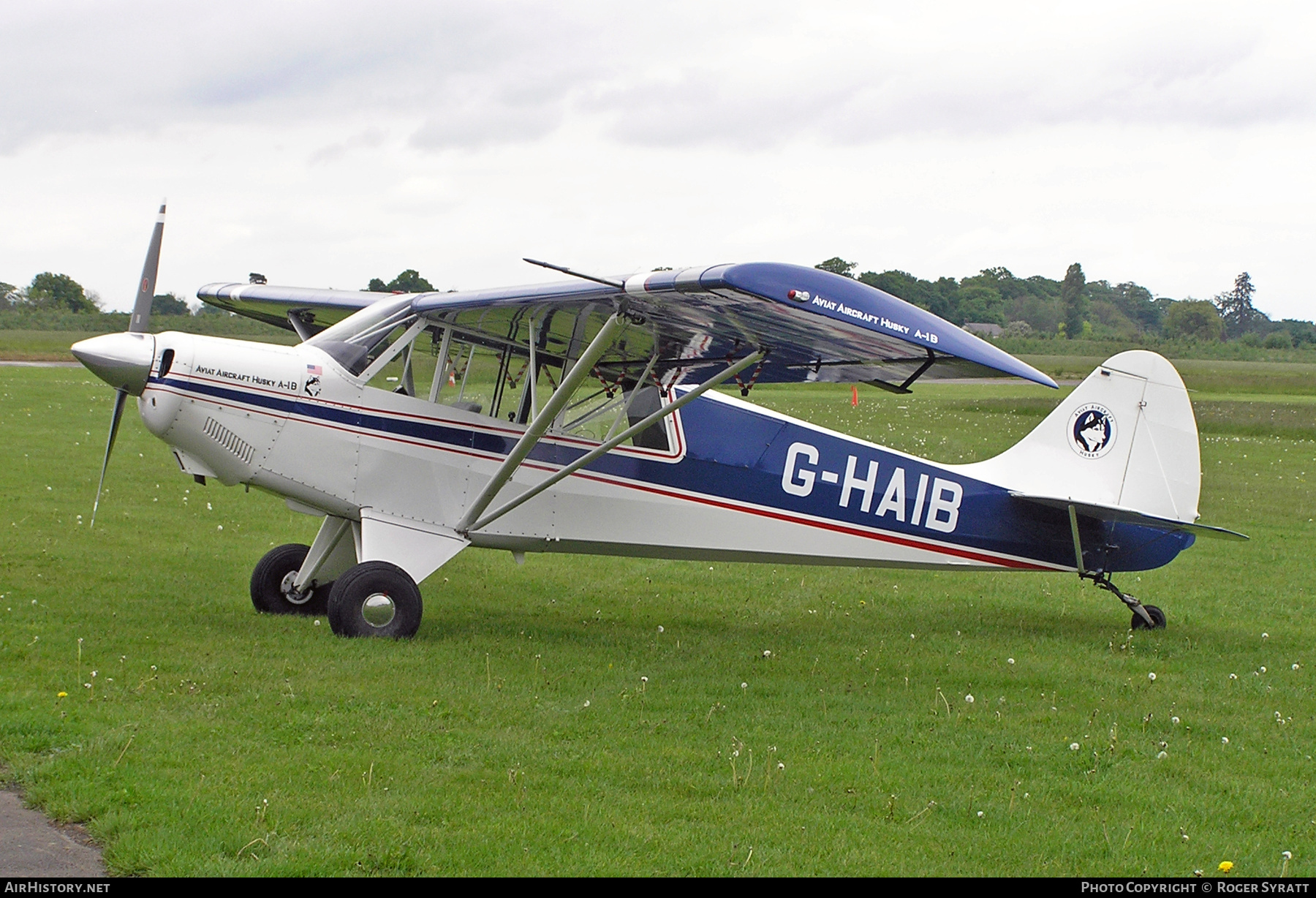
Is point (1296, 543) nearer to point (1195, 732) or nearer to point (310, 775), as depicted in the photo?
point (1195, 732)

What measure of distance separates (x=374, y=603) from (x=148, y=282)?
9.62ft

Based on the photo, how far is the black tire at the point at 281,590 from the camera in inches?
374

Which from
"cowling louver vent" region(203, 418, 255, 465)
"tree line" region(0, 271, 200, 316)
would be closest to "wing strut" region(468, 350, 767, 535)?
"cowling louver vent" region(203, 418, 255, 465)

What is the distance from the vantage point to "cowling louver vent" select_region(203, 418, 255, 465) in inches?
333

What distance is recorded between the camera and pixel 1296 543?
1523cm

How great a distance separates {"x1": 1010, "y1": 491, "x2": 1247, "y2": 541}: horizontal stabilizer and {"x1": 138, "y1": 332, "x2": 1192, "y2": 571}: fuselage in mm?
196

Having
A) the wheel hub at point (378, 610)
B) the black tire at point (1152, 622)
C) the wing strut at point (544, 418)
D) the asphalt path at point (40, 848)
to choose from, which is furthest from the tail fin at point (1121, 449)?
the asphalt path at point (40, 848)

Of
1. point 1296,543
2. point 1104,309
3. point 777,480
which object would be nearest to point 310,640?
point 777,480

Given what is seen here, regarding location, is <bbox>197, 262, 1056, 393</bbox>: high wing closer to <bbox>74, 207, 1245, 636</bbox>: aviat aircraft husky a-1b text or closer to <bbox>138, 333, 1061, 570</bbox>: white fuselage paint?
<bbox>74, 207, 1245, 636</bbox>: aviat aircraft husky a-1b text

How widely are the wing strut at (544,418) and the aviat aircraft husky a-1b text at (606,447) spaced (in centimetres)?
2

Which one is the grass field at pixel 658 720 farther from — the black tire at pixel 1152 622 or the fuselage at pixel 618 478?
the fuselage at pixel 618 478

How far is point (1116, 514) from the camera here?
9.86 metres

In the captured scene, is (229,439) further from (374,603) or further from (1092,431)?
(1092,431)

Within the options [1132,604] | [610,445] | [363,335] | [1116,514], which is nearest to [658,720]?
[610,445]
